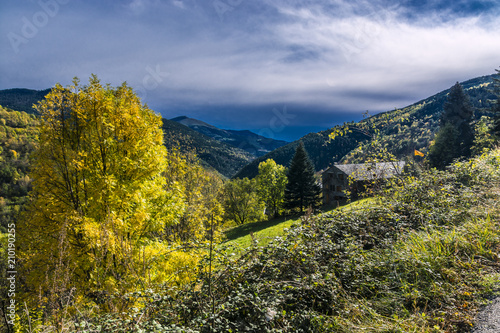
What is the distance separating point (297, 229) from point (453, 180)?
667 centimetres

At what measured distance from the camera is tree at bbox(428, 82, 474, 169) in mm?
43312

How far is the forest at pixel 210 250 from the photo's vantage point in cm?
372

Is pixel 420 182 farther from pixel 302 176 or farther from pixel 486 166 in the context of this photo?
pixel 302 176

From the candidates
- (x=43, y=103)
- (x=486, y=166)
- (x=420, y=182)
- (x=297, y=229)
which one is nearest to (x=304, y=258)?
(x=297, y=229)

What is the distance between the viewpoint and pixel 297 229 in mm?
6113

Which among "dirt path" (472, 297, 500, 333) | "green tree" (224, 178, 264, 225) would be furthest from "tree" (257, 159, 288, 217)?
"dirt path" (472, 297, 500, 333)

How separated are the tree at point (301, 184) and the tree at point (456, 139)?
20210 millimetres

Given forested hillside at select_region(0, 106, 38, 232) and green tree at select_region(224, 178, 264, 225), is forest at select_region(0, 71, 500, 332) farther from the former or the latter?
forested hillside at select_region(0, 106, 38, 232)

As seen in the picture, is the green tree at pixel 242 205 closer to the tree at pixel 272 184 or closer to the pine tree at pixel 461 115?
the tree at pixel 272 184

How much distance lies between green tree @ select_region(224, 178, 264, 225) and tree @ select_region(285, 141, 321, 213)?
26.0 ft

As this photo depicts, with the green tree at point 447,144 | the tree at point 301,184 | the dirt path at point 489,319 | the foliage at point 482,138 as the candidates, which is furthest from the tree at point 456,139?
the dirt path at point 489,319

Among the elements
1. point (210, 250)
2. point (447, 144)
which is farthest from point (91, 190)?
point (447, 144)

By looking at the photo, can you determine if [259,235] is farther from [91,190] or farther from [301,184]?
[301,184]

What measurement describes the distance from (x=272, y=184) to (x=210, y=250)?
142 feet
